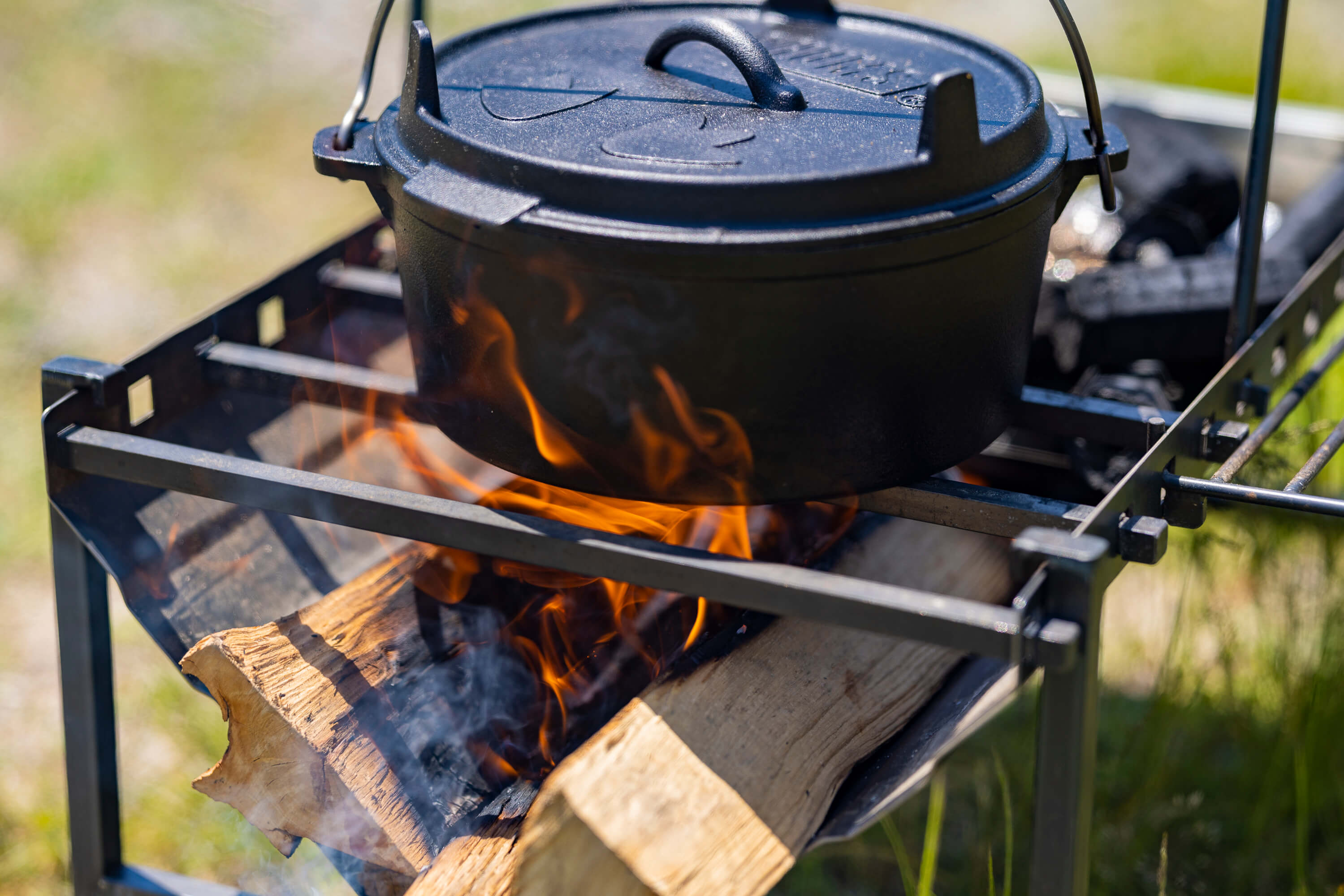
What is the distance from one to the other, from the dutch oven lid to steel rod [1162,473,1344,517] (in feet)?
1.33

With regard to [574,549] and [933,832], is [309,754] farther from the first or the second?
[933,832]

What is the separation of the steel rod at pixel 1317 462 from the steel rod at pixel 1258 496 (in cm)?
2

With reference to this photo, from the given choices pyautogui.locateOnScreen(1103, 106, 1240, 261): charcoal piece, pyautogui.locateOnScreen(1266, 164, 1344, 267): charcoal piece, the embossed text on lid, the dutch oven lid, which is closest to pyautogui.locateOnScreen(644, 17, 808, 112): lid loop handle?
the dutch oven lid

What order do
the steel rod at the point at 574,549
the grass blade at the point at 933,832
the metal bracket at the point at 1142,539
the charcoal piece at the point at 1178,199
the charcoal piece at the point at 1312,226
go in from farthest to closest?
the charcoal piece at the point at 1178,199, the charcoal piece at the point at 1312,226, the grass blade at the point at 933,832, the metal bracket at the point at 1142,539, the steel rod at the point at 574,549

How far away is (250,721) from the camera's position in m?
1.45

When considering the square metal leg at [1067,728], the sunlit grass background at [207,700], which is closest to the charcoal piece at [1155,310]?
the sunlit grass background at [207,700]

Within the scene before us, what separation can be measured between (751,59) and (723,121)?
82 millimetres

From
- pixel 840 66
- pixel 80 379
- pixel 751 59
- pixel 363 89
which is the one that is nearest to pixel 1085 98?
pixel 840 66

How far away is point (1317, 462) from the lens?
1.46 m

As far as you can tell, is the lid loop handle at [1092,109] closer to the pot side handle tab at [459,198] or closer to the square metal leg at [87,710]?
the pot side handle tab at [459,198]

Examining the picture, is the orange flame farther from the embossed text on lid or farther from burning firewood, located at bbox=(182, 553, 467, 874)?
the embossed text on lid

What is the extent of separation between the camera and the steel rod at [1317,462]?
141 centimetres

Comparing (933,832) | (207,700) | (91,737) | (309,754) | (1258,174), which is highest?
(1258,174)

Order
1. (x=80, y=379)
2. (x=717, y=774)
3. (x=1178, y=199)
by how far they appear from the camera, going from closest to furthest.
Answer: (x=717, y=774), (x=80, y=379), (x=1178, y=199)
